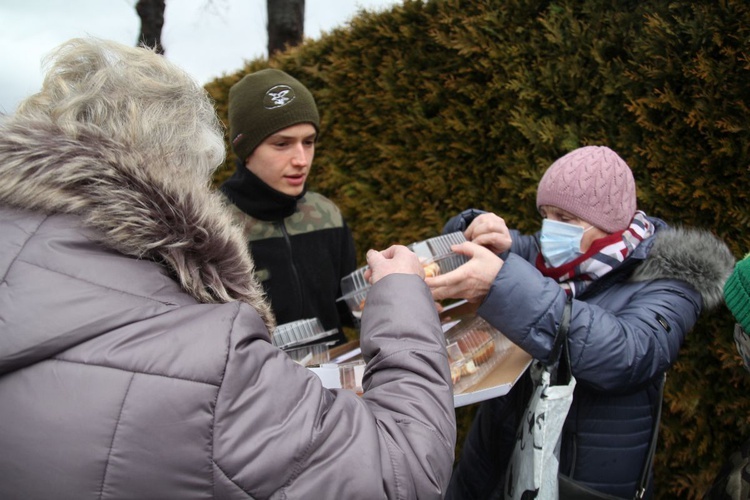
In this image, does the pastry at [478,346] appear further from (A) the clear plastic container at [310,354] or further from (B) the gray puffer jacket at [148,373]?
(B) the gray puffer jacket at [148,373]

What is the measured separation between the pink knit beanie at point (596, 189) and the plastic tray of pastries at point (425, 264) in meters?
0.46

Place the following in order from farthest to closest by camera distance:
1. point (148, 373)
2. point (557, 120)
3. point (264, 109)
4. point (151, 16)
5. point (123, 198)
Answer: point (151, 16) < point (557, 120) < point (264, 109) < point (123, 198) < point (148, 373)

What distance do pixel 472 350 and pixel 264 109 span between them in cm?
140

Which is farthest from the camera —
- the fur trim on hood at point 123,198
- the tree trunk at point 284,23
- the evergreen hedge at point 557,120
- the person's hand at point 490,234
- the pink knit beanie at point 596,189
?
the tree trunk at point 284,23

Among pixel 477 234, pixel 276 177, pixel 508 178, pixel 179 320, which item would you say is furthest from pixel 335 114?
pixel 179 320

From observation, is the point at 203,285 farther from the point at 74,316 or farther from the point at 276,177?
the point at 276,177

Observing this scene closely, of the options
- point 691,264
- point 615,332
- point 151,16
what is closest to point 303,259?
point 615,332

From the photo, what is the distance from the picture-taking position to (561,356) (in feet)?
5.20

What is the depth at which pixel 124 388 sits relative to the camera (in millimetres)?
796

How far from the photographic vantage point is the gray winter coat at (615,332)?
1.57 meters

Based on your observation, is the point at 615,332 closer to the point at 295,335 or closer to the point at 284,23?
the point at 295,335

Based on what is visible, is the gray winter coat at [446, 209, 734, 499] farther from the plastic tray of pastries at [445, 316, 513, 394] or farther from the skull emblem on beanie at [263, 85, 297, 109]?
the skull emblem on beanie at [263, 85, 297, 109]

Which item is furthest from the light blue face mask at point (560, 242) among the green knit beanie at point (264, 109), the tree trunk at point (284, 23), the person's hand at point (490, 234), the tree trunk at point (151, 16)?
the tree trunk at point (151, 16)

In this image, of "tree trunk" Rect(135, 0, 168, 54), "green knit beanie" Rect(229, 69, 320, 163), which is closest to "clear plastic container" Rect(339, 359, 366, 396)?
"green knit beanie" Rect(229, 69, 320, 163)
